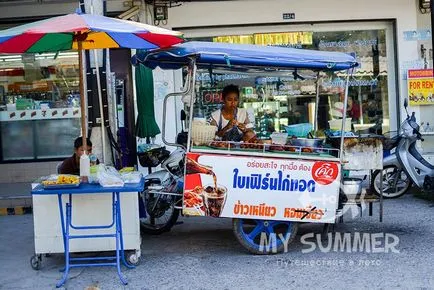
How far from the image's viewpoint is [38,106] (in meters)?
10.8

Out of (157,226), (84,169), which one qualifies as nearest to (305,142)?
(157,226)

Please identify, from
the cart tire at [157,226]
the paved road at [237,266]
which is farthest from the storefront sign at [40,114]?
the cart tire at [157,226]

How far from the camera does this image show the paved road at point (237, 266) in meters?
5.23

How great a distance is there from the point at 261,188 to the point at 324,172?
2.21 ft

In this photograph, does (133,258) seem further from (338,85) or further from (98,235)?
(338,85)

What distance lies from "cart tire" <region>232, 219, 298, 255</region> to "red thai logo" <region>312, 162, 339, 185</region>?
1.88 ft

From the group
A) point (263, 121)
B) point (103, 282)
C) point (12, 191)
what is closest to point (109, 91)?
point (103, 282)

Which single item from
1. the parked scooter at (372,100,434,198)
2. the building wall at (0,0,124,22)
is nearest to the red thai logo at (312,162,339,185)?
the parked scooter at (372,100,434,198)

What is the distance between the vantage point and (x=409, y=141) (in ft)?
27.8

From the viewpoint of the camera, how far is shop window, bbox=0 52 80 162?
10.7 meters

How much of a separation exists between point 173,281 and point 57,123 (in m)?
6.26

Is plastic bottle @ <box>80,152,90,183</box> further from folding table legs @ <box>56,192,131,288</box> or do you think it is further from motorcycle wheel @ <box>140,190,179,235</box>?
motorcycle wheel @ <box>140,190,179,235</box>

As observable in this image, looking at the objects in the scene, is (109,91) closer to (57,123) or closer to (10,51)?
(10,51)

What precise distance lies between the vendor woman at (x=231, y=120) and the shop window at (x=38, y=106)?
490 cm
